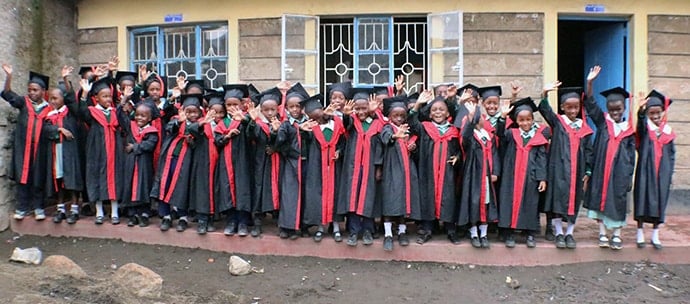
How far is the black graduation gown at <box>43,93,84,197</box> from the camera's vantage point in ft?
19.8

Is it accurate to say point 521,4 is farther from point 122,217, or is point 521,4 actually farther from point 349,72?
point 122,217

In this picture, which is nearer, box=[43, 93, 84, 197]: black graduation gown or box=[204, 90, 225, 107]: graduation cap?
box=[204, 90, 225, 107]: graduation cap

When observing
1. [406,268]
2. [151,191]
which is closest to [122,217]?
[151,191]

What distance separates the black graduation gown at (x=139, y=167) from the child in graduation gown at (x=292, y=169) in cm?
156

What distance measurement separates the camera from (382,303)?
4.60m

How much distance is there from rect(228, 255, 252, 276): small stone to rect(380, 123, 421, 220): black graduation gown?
4.69 feet

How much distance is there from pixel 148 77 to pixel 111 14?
2443 millimetres

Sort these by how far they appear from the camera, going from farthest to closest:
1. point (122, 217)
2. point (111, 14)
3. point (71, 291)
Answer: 1. point (111, 14)
2. point (122, 217)
3. point (71, 291)

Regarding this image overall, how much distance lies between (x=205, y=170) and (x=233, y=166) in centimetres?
32

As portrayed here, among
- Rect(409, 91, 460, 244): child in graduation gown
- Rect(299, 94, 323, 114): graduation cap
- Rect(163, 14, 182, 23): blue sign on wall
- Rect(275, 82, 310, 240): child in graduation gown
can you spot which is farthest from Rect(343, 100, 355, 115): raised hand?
Rect(163, 14, 182, 23): blue sign on wall

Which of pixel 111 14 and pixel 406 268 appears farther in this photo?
pixel 111 14

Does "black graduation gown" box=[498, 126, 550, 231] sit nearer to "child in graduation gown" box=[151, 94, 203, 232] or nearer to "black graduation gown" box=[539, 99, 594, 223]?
"black graduation gown" box=[539, 99, 594, 223]

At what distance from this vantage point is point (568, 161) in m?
5.21

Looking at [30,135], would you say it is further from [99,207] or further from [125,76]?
[125,76]
